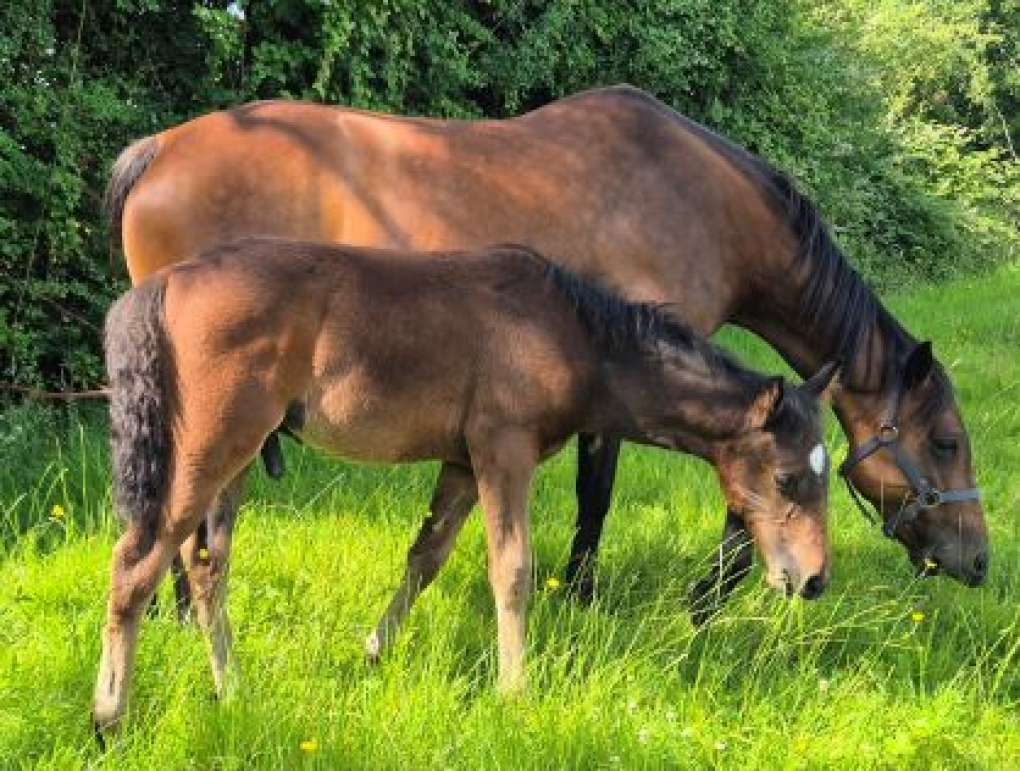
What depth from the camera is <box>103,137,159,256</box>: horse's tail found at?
4301 millimetres

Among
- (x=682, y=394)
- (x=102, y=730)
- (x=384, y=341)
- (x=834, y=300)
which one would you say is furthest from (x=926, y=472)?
(x=102, y=730)

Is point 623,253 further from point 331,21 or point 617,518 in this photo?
point 331,21

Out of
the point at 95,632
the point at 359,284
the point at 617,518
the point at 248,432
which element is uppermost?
the point at 359,284

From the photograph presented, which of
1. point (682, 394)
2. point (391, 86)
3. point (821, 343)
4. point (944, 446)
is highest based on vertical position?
point (391, 86)

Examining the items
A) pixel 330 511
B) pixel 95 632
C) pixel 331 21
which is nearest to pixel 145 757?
pixel 95 632

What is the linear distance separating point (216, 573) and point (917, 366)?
287 cm

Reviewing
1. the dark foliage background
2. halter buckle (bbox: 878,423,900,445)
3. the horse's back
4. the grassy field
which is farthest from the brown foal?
the dark foliage background

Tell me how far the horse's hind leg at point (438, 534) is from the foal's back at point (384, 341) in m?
0.29

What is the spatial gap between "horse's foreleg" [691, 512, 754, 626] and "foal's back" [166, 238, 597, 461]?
3.50ft

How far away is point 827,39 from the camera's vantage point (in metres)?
14.3

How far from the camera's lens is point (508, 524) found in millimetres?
3391

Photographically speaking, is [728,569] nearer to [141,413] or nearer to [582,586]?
[582,586]

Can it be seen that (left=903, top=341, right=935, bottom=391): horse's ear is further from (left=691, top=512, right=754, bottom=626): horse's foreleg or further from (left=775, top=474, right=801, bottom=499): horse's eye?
(left=775, top=474, right=801, bottom=499): horse's eye

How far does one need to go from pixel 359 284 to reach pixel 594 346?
2.52 feet
